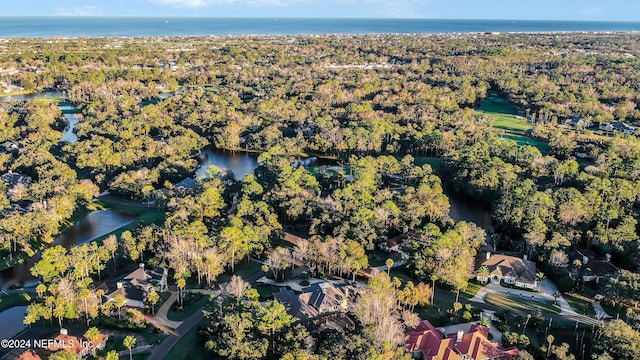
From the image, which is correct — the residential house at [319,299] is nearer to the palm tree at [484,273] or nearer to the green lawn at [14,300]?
the palm tree at [484,273]

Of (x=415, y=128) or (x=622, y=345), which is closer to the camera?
(x=622, y=345)

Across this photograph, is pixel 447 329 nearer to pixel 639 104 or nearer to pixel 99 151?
pixel 99 151

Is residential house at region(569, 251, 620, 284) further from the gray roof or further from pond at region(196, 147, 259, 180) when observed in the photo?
pond at region(196, 147, 259, 180)

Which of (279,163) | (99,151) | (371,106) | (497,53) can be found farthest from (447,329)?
→ (497,53)

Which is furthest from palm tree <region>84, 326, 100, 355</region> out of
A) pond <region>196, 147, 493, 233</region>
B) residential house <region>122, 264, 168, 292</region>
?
pond <region>196, 147, 493, 233</region>

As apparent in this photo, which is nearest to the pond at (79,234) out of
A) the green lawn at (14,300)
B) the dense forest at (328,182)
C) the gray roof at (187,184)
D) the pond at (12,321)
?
the dense forest at (328,182)

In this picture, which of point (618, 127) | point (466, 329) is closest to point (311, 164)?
point (466, 329)

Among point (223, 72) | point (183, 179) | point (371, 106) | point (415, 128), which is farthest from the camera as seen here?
point (223, 72)
